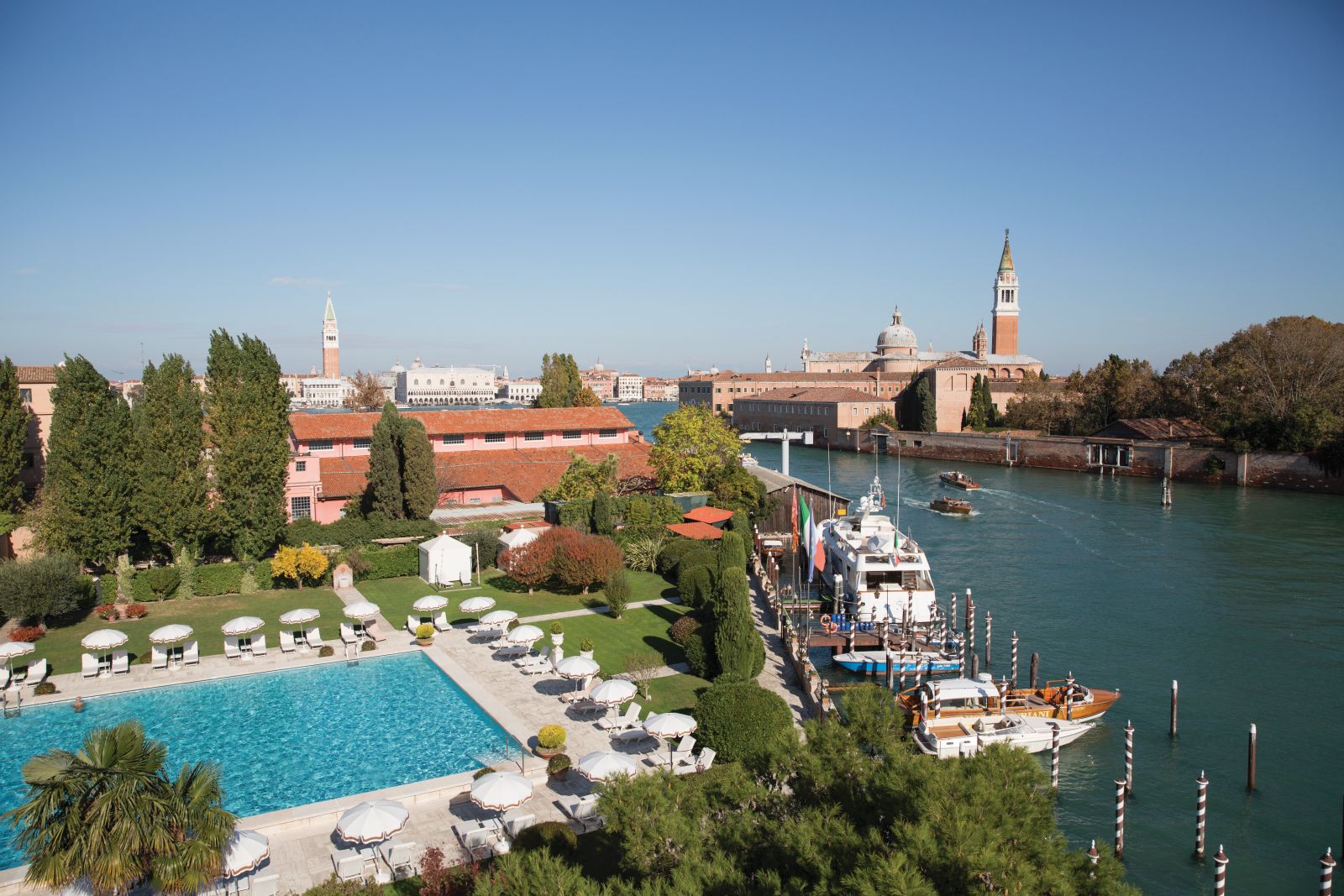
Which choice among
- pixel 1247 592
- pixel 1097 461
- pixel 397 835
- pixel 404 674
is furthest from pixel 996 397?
pixel 397 835

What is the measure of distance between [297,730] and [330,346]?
165m

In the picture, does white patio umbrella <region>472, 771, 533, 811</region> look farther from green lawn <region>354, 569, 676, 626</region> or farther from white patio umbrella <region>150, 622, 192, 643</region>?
green lawn <region>354, 569, 676, 626</region>

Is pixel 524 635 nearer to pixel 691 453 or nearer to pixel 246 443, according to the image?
pixel 246 443

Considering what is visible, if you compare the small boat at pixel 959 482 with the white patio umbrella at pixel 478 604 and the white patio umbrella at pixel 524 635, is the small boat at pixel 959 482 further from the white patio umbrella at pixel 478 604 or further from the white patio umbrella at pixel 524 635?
the white patio umbrella at pixel 524 635

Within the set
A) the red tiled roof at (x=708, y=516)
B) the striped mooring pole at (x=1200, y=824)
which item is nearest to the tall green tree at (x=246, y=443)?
the red tiled roof at (x=708, y=516)

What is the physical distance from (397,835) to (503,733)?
4.26 meters

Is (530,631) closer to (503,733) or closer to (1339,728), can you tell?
(503,733)

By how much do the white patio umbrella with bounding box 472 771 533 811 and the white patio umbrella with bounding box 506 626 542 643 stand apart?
790 cm

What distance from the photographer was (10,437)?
30984 mm

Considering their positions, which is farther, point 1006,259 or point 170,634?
point 1006,259

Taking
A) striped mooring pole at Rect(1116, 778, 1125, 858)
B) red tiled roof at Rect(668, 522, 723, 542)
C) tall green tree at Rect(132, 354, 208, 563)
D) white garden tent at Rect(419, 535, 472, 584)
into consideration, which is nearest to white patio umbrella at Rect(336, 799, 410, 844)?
striped mooring pole at Rect(1116, 778, 1125, 858)

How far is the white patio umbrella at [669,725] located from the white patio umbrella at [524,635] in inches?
222

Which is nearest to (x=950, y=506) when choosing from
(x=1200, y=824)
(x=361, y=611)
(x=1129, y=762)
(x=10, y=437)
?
(x=1129, y=762)

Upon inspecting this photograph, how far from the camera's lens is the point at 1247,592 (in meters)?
32.6
